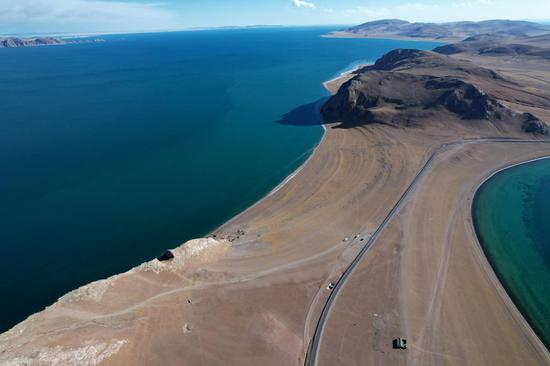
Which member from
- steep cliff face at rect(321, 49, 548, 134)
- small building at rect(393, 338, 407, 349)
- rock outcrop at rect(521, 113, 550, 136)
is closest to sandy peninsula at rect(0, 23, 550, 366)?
small building at rect(393, 338, 407, 349)

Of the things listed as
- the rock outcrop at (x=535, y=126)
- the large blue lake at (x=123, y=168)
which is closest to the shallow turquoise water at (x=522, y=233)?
the rock outcrop at (x=535, y=126)

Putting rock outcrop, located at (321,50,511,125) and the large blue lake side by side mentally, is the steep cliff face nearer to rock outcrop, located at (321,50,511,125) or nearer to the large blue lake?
rock outcrop, located at (321,50,511,125)

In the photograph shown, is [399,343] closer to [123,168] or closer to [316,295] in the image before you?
[316,295]

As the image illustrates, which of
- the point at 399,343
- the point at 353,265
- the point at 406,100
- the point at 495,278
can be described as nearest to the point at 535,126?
the point at 406,100

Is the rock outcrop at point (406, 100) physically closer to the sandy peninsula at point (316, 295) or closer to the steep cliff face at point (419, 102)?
the steep cliff face at point (419, 102)

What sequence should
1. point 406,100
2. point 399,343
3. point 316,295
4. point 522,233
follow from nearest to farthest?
point 399,343 → point 316,295 → point 522,233 → point 406,100

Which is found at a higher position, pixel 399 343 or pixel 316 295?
pixel 316 295

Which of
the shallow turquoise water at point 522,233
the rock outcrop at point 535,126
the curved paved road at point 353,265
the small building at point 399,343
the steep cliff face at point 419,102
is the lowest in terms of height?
the shallow turquoise water at point 522,233

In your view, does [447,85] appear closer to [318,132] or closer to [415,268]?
[318,132]
